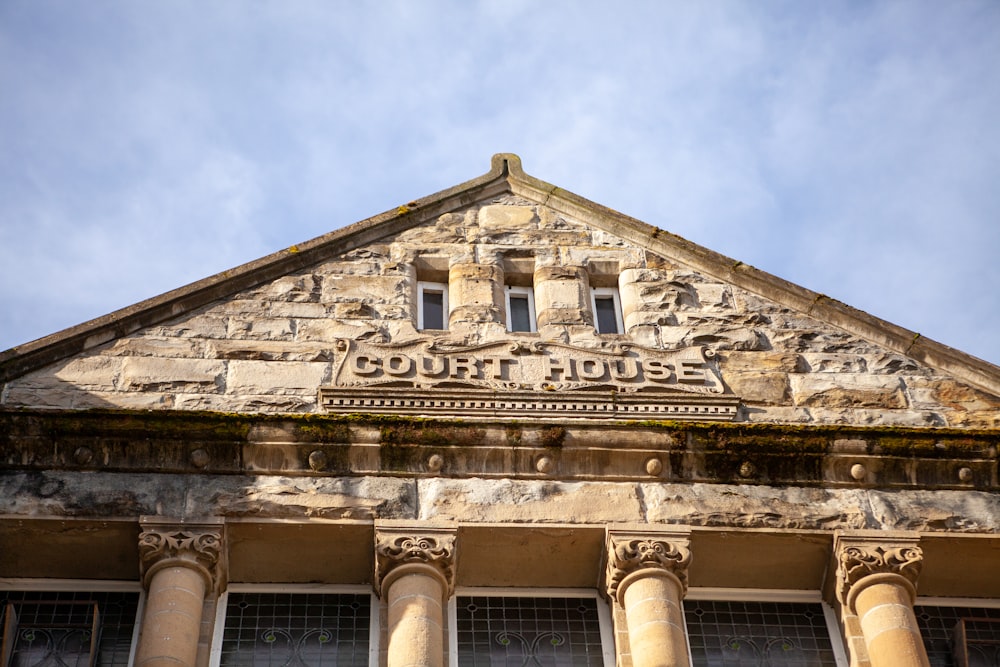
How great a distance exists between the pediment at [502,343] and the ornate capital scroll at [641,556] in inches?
54.7

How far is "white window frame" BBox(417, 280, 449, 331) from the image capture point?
14734mm

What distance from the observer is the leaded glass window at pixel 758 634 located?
12.3 metres

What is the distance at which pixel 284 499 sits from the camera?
12.5m

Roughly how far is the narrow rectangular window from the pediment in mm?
101

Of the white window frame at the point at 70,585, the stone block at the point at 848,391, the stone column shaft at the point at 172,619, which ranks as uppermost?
the stone block at the point at 848,391

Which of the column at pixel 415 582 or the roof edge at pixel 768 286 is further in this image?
the roof edge at pixel 768 286

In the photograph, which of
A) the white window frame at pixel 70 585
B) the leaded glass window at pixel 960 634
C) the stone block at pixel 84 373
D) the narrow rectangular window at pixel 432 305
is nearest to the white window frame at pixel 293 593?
the white window frame at pixel 70 585

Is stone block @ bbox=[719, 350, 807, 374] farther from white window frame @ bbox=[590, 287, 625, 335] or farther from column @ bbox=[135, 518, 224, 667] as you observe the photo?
column @ bbox=[135, 518, 224, 667]

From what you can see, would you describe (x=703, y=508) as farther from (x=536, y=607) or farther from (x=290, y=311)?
(x=290, y=311)

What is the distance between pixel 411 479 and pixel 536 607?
1.38m

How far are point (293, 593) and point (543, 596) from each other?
193 centimetres

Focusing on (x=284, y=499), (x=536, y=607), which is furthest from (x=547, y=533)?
(x=284, y=499)

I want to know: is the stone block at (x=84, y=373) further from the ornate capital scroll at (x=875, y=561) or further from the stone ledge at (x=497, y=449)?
the ornate capital scroll at (x=875, y=561)

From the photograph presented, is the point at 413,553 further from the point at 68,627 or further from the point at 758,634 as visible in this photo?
the point at 758,634
